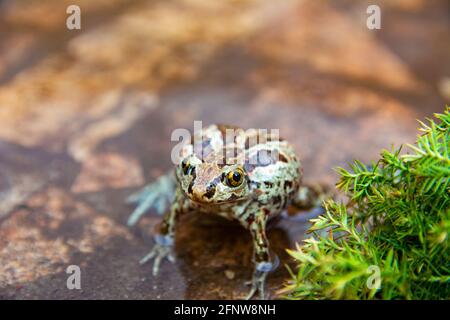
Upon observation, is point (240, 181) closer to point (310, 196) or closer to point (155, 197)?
point (310, 196)

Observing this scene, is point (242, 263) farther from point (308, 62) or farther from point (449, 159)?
point (308, 62)

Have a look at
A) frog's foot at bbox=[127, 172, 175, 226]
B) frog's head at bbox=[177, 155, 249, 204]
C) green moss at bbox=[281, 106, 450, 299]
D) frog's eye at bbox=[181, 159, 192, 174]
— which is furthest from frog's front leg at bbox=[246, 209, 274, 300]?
frog's foot at bbox=[127, 172, 175, 226]

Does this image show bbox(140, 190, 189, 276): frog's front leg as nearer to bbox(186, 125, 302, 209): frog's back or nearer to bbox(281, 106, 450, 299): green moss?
bbox(186, 125, 302, 209): frog's back

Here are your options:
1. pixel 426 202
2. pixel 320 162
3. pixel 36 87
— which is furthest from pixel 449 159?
pixel 36 87

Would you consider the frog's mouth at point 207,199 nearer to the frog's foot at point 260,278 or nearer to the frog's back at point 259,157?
the frog's back at point 259,157

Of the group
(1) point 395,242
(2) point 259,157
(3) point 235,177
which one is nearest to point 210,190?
(3) point 235,177

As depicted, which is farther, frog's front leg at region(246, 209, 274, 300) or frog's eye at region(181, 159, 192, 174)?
frog's front leg at region(246, 209, 274, 300)

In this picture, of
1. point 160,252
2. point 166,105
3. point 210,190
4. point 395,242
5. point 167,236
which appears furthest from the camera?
point 166,105
